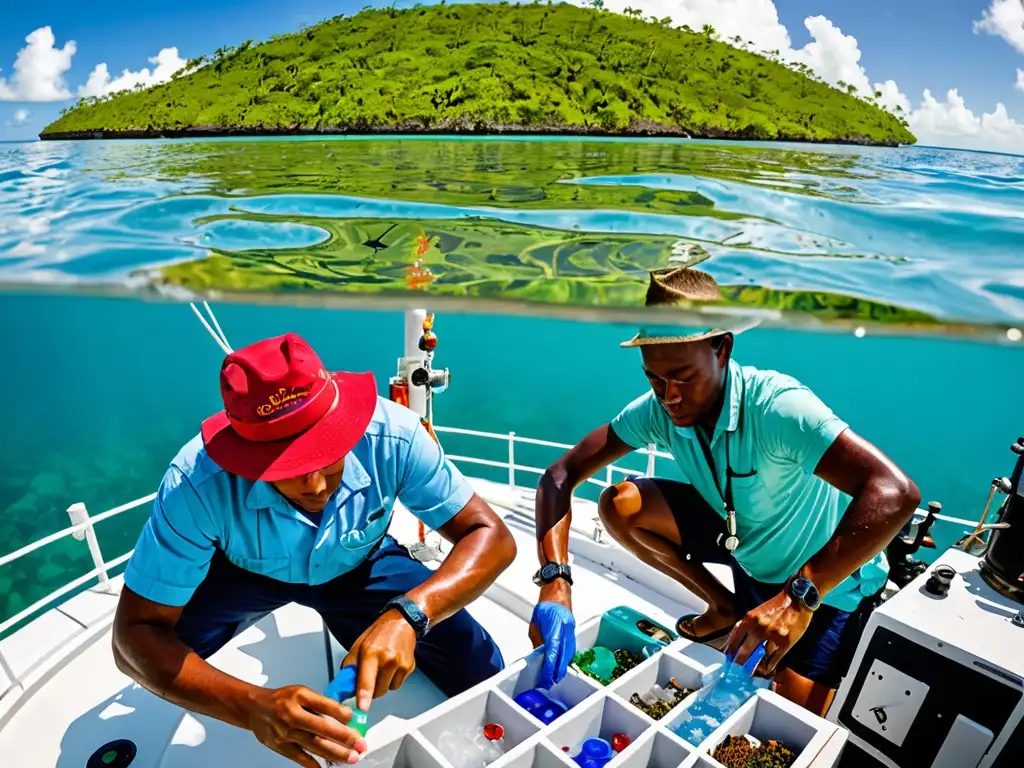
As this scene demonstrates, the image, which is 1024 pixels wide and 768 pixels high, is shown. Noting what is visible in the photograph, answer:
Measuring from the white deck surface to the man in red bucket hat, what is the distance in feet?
1.13

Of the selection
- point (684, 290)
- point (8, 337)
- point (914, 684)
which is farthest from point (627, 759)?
point (8, 337)

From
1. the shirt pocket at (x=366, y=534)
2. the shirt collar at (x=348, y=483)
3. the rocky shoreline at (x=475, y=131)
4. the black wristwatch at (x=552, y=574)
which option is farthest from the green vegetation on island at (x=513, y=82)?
the black wristwatch at (x=552, y=574)

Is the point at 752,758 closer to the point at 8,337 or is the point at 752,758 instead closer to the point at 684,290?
the point at 684,290

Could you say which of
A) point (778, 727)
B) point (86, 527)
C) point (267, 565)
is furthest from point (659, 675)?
point (86, 527)

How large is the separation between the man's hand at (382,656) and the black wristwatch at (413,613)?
0.02 m

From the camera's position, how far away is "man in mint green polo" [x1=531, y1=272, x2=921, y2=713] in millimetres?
2232

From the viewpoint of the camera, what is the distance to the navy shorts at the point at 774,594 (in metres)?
3.01

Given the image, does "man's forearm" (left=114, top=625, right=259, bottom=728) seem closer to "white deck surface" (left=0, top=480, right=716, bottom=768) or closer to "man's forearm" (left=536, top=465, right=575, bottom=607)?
"white deck surface" (left=0, top=480, right=716, bottom=768)

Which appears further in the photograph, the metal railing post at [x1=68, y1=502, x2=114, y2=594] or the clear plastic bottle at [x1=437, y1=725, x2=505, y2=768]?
the metal railing post at [x1=68, y1=502, x2=114, y2=594]

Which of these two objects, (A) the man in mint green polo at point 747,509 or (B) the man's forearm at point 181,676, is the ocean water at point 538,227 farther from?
(B) the man's forearm at point 181,676

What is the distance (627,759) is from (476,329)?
31962 millimetres

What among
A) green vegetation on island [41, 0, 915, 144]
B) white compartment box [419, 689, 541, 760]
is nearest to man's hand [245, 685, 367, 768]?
white compartment box [419, 689, 541, 760]

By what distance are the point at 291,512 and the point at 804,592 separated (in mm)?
2069

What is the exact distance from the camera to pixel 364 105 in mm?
3223
